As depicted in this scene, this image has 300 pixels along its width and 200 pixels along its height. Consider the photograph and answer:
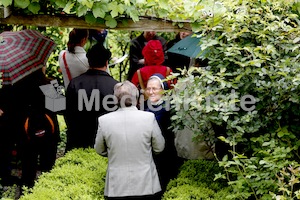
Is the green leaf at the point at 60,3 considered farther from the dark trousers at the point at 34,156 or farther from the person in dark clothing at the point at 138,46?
the person in dark clothing at the point at 138,46

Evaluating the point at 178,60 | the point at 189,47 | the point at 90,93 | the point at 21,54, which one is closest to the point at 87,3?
the point at 90,93

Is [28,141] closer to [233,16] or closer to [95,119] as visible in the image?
[95,119]

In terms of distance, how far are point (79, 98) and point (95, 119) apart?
0.35m

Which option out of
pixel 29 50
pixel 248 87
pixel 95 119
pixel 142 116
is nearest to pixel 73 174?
pixel 95 119

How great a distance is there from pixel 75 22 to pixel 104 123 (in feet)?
4.83

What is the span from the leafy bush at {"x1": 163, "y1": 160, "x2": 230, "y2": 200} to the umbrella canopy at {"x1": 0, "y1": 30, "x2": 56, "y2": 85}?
88.9 inches

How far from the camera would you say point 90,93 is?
249 inches

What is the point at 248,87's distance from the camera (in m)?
5.49

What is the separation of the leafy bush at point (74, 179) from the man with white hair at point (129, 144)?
1.47 feet

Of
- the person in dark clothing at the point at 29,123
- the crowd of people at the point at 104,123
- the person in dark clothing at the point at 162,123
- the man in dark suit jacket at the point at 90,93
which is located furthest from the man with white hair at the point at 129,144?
the person in dark clothing at the point at 29,123

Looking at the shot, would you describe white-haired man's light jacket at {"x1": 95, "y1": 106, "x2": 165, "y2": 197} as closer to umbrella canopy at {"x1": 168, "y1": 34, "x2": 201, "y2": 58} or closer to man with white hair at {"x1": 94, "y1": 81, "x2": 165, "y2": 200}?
→ man with white hair at {"x1": 94, "y1": 81, "x2": 165, "y2": 200}

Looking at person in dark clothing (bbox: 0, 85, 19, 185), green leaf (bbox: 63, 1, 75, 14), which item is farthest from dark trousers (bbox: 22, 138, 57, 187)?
green leaf (bbox: 63, 1, 75, 14)

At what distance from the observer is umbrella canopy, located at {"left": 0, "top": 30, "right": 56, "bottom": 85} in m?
6.33

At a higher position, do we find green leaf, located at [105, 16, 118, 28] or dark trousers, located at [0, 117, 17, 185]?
Result: green leaf, located at [105, 16, 118, 28]
